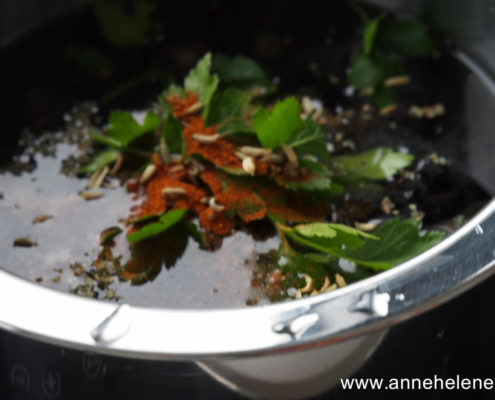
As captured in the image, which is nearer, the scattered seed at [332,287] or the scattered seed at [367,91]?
the scattered seed at [332,287]

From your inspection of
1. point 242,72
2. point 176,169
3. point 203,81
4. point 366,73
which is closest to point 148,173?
point 176,169

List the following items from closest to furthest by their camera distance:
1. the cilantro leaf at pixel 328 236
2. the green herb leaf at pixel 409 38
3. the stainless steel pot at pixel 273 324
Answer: the stainless steel pot at pixel 273 324, the cilantro leaf at pixel 328 236, the green herb leaf at pixel 409 38

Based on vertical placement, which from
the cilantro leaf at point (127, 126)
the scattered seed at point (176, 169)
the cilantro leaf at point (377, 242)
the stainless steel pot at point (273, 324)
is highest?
the cilantro leaf at point (127, 126)

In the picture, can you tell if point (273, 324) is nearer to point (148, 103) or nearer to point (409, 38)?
point (148, 103)

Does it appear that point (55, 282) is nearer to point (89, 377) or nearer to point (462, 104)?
point (89, 377)

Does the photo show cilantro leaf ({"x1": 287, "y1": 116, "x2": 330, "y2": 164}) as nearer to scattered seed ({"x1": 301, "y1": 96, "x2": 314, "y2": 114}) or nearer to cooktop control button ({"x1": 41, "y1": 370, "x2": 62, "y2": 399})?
scattered seed ({"x1": 301, "y1": 96, "x2": 314, "y2": 114})

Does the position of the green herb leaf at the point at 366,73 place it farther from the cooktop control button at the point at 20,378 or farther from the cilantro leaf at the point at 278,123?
the cooktop control button at the point at 20,378

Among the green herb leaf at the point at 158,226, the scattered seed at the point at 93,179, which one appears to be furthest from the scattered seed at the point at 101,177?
the green herb leaf at the point at 158,226
